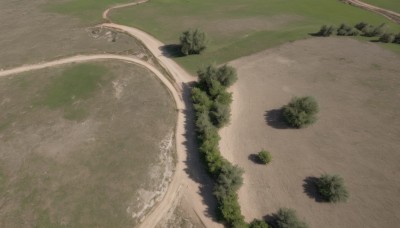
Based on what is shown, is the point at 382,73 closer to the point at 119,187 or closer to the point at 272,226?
the point at 272,226

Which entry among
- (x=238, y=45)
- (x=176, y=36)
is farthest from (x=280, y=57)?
(x=176, y=36)

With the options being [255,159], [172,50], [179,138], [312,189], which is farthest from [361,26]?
[179,138]

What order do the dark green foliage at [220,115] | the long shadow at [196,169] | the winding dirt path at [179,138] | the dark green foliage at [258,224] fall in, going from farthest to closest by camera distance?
the dark green foliage at [220,115], the long shadow at [196,169], the winding dirt path at [179,138], the dark green foliage at [258,224]

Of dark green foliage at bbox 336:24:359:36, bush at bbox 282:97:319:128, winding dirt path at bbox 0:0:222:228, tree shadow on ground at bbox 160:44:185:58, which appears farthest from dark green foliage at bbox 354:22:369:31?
winding dirt path at bbox 0:0:222:228

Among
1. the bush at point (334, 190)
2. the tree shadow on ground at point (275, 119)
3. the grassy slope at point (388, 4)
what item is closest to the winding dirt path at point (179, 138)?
the tree shadow on ground at point (275, 119)

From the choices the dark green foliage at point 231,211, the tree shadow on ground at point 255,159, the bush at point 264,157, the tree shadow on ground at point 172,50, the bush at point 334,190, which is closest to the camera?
the dark green foliage at point 231,211

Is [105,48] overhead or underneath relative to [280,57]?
underneath

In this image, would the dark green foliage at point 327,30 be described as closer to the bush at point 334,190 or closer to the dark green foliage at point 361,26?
the dark green foliage at point 361,26
